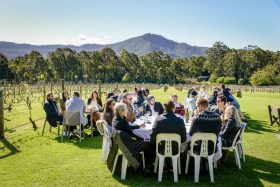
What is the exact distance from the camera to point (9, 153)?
9.38 m

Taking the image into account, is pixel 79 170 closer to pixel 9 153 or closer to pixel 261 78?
pixel 9 153

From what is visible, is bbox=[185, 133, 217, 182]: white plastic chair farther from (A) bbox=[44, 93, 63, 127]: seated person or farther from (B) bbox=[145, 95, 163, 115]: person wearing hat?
(A) bbox=[44, 93, 63, 127]: seated person

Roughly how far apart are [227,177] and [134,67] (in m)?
93.2

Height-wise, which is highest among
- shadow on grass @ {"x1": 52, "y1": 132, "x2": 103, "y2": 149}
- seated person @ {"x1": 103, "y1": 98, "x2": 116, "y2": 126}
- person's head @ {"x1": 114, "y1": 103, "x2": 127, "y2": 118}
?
person's head @ {"x1": 114, "y1": 103, "x2": 127, "y2": 118}

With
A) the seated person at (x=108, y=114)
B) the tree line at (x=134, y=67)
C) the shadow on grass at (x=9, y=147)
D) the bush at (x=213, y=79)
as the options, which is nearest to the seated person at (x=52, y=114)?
the shadow on grass at (x=9, y=147)

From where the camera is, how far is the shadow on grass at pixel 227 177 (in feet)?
22.0

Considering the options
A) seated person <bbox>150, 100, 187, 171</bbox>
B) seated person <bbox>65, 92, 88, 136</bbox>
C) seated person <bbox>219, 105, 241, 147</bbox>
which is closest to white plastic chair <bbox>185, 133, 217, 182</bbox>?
seated person <bbox>150, 100, 187, 171</bbox>

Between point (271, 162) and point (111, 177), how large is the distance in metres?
4.29

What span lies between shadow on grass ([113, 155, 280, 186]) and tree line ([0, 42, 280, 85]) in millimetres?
70915

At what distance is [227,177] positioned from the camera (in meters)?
7.14

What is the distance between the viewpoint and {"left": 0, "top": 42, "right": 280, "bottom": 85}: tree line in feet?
267

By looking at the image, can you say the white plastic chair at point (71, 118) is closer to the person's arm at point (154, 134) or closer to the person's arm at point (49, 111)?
the person's arm at point (49, 111)

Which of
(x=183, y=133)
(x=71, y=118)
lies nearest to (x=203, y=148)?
(x=183, y=133)

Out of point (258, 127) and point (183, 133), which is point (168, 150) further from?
point (258, 127)
